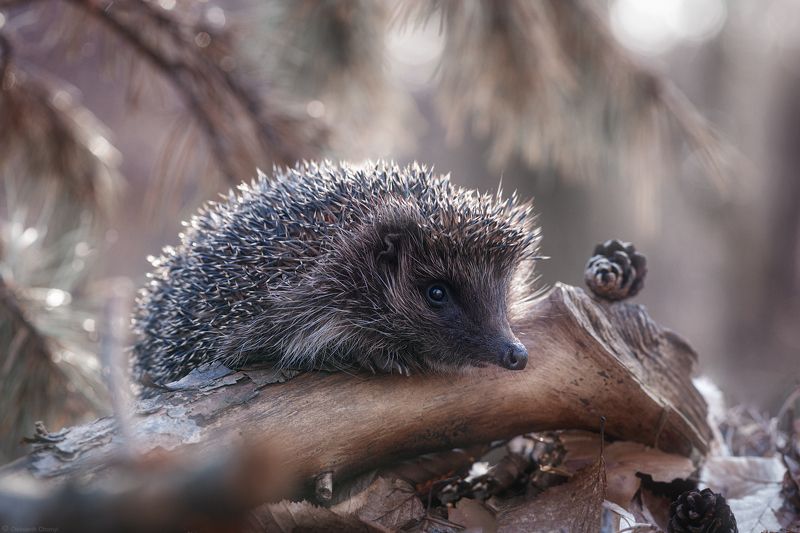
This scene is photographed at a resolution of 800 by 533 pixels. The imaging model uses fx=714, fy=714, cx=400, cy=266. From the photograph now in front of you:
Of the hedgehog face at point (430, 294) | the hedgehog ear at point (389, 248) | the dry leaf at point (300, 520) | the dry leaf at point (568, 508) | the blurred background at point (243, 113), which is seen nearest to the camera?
the dry leaf at point (300, 520)

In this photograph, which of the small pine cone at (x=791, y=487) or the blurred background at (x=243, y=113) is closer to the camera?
the small pine cone at (x=791, y=487)

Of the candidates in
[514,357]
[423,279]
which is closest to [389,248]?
[423,279]

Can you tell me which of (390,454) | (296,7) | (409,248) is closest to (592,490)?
(390,454)

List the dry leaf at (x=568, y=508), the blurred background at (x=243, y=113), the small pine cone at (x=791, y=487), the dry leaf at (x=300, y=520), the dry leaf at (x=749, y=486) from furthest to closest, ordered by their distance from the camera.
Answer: the blurred background at (x=243, y=113) → the small pine cone at (x=791, y=487) → the dry leaf at (x=749, y=486) → the dry leaf at (x=568, y=508) → the dry leaf at (x=300, y=520)

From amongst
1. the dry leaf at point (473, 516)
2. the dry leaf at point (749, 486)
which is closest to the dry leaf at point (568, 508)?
the dry leaf at point (473, 516)

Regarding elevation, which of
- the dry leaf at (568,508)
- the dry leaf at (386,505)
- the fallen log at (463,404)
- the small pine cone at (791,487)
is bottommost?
the small pine cone at (791,487)

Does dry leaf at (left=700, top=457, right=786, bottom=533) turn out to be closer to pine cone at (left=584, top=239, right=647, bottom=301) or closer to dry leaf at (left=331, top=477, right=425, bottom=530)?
pine cone at (left=584, top=239, right=647, bottom=301)

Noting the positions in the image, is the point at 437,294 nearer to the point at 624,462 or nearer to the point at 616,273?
the point at 616,273

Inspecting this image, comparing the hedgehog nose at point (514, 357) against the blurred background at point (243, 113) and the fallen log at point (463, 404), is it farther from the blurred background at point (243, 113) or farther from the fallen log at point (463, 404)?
the blurred background at point (243, 113)
